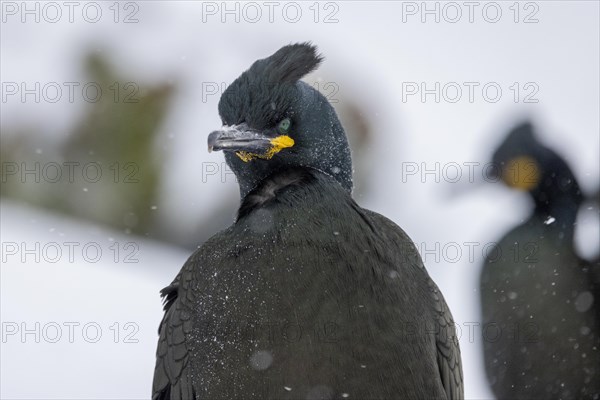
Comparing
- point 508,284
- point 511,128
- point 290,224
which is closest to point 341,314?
point 290,224

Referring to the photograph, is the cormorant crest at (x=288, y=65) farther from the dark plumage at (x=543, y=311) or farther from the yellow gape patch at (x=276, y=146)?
the dark plumage at (x=543, y=311)

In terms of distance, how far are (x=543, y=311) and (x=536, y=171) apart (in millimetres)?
2122

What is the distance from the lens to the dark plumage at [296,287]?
3062 millimetres

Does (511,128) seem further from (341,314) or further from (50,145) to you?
(341,314)

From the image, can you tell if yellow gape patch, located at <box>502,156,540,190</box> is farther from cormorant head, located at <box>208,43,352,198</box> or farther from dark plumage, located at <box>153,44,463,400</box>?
cormorant head, located at <box>208,43,352,198</box>

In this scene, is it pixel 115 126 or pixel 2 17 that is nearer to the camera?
pixel 115 126

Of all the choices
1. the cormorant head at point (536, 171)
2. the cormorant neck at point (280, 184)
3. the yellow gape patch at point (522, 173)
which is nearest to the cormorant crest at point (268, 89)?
the cormorant neck at point (280, 184)

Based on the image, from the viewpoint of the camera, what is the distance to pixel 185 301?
3.40 meters

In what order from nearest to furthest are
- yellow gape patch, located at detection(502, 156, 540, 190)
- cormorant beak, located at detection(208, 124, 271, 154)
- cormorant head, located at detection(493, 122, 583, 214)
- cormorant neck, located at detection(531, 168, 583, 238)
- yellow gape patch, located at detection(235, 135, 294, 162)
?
cormorant beak, located at detection(208, 124, 271, 154)
yellow gape patch, located at detection(235, 135, 294, 162)
cormorant neck, located at detection(531, 168, 583, 238)
cormorant head, located at detection(493, 122, 583, 214)
yellow gape patch, located at detection(502, 156, 540, 190)

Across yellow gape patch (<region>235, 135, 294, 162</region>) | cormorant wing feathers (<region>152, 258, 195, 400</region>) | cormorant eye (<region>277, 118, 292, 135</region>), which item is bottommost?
→ cormorant wing feathers (<region>152, 258, 195, 400</region>)

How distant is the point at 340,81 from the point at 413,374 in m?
5.72

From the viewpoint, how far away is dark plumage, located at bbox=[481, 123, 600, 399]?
238 inches

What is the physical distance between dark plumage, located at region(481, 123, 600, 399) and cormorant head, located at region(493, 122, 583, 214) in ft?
0.07

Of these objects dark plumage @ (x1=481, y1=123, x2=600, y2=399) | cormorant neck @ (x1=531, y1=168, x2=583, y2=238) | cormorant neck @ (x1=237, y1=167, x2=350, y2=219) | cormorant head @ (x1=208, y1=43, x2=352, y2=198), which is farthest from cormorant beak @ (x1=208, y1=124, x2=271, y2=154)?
cormorant neck @ (x1=531, y1=168, x2=583, y2=238)
